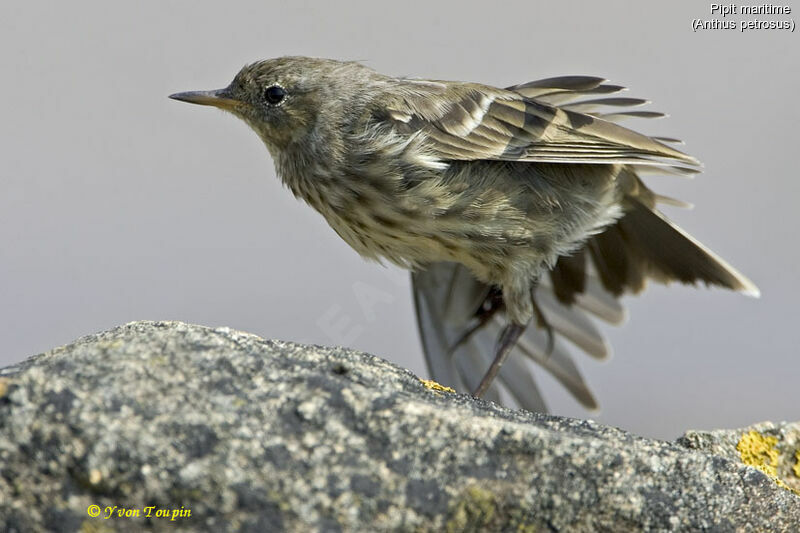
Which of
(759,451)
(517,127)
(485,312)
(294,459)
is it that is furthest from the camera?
(485,312)

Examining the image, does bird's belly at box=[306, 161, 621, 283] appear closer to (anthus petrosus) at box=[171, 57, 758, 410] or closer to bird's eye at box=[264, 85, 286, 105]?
(anthus petrosus) at box=[171, 57, 758, 410]

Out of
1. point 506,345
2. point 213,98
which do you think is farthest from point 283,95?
point 506,345

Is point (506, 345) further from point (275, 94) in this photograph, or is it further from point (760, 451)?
point (760, 451)

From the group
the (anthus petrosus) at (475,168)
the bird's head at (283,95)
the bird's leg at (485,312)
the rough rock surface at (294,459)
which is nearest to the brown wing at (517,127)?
the (anthus petrosus) at (475,168)

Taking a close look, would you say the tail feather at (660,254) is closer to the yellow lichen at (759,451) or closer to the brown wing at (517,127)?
the brown wing at (517,127)

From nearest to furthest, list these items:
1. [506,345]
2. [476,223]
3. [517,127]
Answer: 1. [476,223]
2. [517,127]
3. [506,345]

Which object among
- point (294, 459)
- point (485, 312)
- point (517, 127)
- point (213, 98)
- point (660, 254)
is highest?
point (213, 98)

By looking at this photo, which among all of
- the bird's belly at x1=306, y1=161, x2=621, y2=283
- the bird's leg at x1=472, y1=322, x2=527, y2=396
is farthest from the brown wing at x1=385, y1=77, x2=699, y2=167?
the bird's leg at x1=472, y1=322, x2=527, y2=396

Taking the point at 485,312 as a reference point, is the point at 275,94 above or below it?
above

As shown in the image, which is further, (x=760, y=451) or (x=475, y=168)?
(x=475, y=168)
